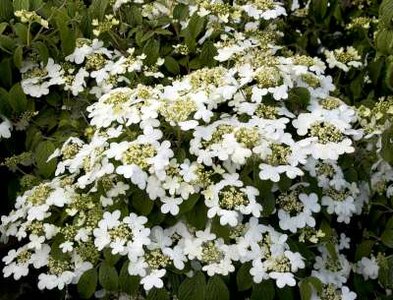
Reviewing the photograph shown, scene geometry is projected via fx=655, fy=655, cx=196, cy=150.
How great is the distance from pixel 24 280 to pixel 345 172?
1234 millimetres

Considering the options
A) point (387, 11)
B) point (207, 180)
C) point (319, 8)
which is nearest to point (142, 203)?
point (207, 180)

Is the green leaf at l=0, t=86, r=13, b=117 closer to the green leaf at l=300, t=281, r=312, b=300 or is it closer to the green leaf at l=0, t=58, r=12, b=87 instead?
the green leaf at l=0, t=58, r=12, b=87

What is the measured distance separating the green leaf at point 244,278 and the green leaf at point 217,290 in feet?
0.20

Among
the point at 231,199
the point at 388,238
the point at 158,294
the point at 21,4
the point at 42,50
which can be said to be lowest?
the point at 388,238

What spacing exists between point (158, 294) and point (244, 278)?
25 cm

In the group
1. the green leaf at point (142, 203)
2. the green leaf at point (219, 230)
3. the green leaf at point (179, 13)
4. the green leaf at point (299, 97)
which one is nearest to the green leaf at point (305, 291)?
the green leaf at point (219, 230)

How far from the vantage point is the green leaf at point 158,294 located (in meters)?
1.87

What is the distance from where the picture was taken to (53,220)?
6.93 feet

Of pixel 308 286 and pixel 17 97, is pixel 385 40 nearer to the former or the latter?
pixel 308 286

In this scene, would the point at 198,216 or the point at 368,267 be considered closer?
the point at 198,216

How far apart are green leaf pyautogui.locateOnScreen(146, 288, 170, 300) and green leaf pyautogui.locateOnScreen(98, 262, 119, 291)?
0.11 m

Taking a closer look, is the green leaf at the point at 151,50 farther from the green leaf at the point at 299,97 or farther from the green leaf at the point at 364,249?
the green leaf at the point at 364,249

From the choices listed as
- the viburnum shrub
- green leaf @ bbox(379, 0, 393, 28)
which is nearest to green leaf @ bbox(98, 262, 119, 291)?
the viburnum shrub

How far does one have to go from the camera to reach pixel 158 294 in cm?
187
